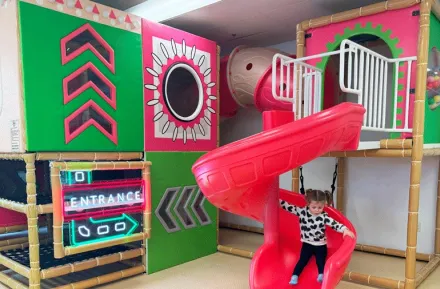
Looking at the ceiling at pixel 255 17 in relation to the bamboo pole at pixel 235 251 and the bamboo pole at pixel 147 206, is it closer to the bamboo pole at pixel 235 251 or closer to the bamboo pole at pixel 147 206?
the bamboo pole at pixel 147 206

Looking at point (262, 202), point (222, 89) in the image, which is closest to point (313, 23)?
point (222, 89)

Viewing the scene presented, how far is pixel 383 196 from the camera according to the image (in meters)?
3.26

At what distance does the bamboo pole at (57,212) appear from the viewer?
2092 mm

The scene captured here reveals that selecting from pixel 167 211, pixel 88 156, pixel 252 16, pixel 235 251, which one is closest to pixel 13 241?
pixel 88 156

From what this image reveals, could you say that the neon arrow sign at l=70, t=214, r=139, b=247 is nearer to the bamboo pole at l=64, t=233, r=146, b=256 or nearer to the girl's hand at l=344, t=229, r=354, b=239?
the bamboo pole at l=64, t=233, r=146, b=256

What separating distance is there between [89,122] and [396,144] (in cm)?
207

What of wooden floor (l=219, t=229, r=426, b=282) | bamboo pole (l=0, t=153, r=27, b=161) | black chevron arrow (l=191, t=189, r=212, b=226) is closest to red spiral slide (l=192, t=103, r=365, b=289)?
wooden floor (l=219, t=229, r=426, b=282)

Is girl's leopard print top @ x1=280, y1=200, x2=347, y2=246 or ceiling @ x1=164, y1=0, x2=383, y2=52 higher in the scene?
ceiling @ x1=164, y1=0, x2=383, y2=52

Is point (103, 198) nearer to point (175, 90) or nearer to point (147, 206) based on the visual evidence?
point (147, 206)

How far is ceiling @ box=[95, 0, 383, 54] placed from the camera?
2814 millimetres

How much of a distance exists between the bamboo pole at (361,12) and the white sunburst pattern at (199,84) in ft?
3.04

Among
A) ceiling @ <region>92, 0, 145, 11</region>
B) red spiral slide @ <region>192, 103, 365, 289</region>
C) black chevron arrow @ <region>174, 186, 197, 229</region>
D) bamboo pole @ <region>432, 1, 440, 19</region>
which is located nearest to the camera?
red spiral slide @ <region>192, 103, 365, 289</region>

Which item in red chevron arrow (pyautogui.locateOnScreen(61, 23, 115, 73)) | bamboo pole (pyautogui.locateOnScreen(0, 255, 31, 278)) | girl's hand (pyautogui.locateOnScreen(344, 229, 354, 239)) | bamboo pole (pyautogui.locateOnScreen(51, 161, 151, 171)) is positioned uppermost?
red chevron arrow (pyautogui.locateOnScreen(61, 23, 115, 73))

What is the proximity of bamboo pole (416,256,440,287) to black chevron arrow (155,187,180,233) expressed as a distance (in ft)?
6.09
